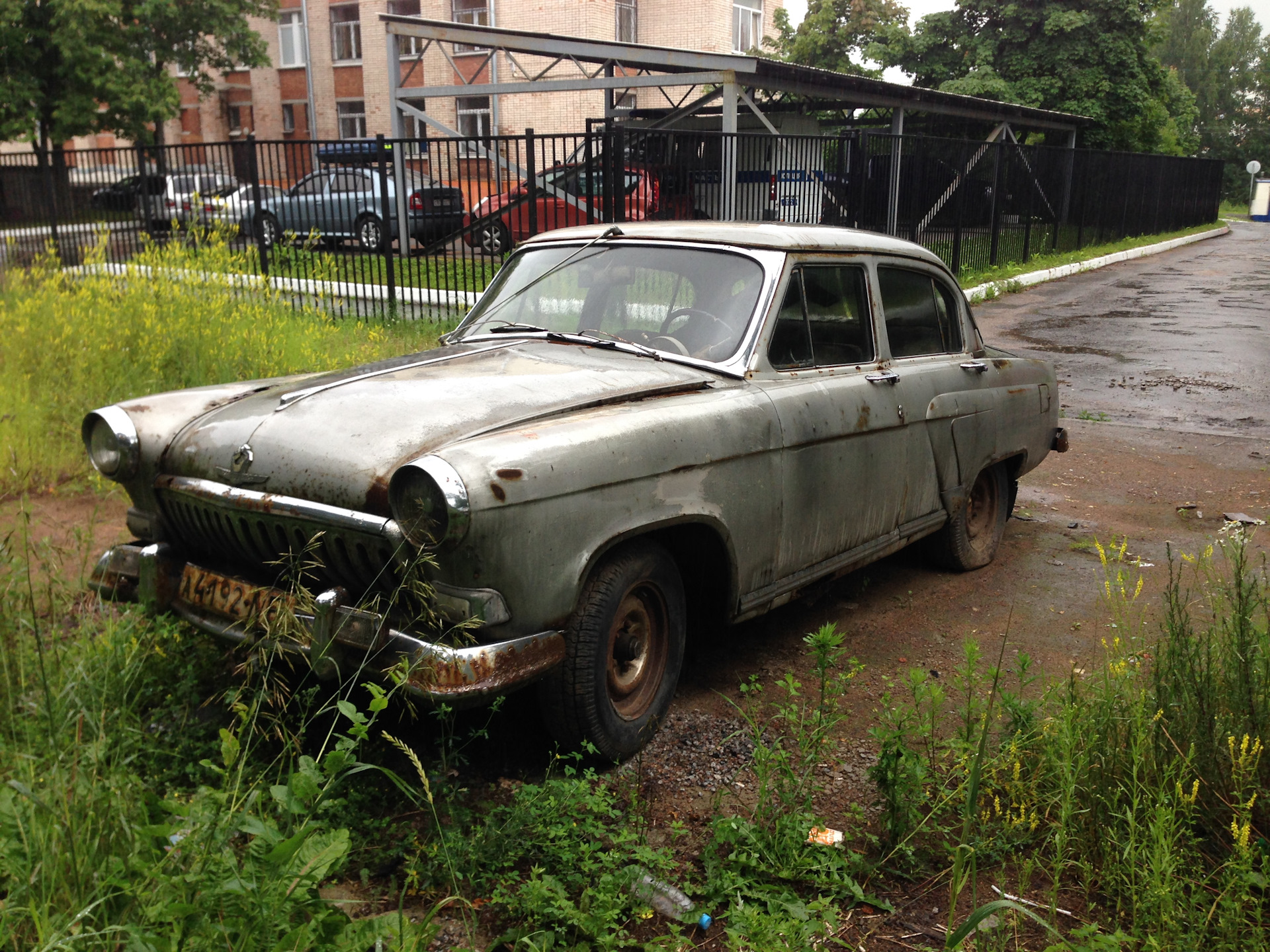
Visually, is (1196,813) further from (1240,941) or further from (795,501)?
(795,501)

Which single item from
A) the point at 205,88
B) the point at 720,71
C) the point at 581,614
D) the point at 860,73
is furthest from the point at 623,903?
the point at 860,73

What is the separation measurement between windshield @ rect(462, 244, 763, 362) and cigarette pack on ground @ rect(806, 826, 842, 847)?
179 centimetres

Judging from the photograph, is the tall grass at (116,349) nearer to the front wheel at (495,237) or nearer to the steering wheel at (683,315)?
the front wheel at (495,237)

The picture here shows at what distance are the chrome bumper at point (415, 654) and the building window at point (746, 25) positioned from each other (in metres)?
37.3

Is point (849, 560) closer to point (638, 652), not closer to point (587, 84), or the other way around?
point (638, 652)

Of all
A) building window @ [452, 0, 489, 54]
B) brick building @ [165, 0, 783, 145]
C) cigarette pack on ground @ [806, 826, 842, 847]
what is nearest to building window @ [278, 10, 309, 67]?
brick building @ [165, 0, 783, 145]

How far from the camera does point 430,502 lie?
115 inches

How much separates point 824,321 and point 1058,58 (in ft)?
107

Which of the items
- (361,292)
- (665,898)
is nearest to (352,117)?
(361,292)

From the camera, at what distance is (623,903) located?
106 inches

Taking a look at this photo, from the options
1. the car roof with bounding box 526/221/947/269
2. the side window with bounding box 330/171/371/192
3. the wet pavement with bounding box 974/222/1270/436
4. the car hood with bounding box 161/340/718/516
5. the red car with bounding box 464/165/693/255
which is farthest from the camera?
the side window with bounding box 330/171/371/192

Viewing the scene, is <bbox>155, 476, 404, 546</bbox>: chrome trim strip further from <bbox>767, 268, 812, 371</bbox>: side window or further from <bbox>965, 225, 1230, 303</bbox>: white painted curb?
<bbox>965, 225, 1230, 303</bbox>: white painted curb

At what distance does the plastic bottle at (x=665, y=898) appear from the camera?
274 centimetres

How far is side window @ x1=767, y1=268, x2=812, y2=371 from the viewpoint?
13.8 feet
